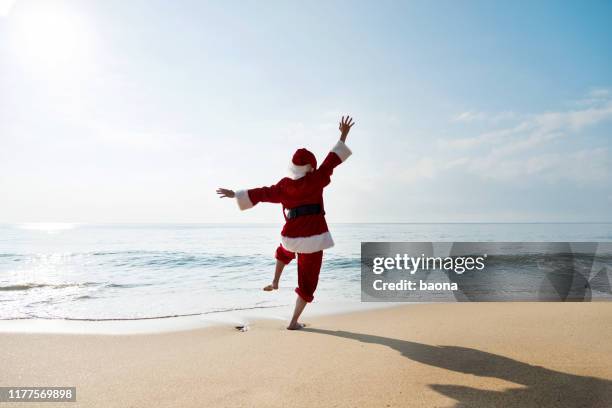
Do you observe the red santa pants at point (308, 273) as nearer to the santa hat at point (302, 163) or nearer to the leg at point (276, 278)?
the leg at point (276, 278)

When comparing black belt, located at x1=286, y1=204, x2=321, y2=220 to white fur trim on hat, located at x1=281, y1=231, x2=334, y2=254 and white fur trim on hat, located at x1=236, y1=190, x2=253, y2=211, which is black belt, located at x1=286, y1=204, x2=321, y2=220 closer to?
white fur trim on hat, located at x1=281, y1=231, x2=334, y2=254

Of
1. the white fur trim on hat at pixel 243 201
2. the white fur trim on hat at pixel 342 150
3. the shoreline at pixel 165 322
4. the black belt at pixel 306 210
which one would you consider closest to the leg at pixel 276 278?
the shoreline at pixel 165 322

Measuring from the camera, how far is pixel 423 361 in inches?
121

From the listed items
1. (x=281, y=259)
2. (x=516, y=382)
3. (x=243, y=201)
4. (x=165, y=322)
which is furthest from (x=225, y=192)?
(x=516, y=382)

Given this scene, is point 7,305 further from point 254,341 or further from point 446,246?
point 446,246

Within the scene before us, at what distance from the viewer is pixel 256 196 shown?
4598 mm

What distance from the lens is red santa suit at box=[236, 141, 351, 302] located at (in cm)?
437

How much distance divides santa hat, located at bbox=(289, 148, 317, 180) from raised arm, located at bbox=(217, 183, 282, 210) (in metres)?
0.29

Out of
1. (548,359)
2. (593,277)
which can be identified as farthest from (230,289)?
(593,277)

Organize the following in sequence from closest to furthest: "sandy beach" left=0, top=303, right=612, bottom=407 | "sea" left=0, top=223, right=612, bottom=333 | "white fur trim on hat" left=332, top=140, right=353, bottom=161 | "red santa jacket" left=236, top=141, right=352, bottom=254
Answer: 1. "sandy beach" left=0, top=303, right=612, bottom=407
2. "red santa jacket" left=236, top=141, right=352, bottom=254
3. "white fur trim on hat" left=332, top=140, right=353, bottom=161
4. "sea" left=0, top=223, right=612, bottom=333

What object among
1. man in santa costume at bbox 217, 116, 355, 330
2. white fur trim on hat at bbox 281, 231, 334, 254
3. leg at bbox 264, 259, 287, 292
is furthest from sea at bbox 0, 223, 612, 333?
white fur trim on hat at bbox 281, 231, 334, 254

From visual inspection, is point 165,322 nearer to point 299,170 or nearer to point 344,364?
point 299,170

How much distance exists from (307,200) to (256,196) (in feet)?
2.07

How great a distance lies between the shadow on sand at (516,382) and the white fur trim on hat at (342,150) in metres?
2.19
